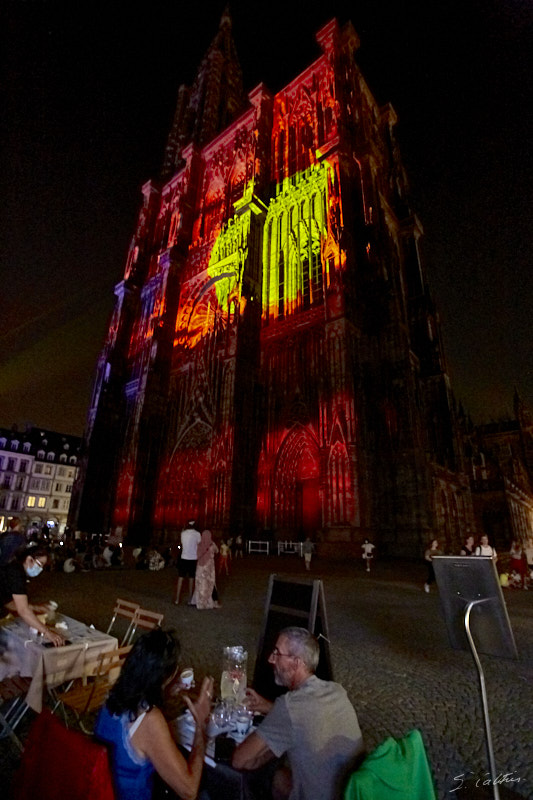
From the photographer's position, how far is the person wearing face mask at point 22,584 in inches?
136

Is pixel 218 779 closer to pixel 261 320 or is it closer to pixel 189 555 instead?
pixel 189 555

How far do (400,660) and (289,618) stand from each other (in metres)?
2.74

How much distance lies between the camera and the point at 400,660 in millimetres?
4852

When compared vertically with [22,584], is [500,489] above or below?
above

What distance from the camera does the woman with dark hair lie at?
1703 millimetres

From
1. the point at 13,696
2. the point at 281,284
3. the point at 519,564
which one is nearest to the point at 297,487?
the point at 519,564

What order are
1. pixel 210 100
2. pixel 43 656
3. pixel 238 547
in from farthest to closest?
pixel 210 100 < pixel 238 547 < pixel 43 656

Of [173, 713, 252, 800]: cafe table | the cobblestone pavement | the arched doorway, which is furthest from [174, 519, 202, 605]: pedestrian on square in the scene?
the arched doorway

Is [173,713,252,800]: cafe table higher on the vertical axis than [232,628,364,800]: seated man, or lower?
lower

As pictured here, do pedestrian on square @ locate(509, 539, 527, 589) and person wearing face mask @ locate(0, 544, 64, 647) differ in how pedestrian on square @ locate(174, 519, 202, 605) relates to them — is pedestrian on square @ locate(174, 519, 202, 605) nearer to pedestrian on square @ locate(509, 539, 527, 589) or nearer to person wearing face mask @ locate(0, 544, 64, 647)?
person wearing face mask @ locate(0, 544, 64, 647)

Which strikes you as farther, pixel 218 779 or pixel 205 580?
pixel 205 580

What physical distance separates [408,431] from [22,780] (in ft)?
59.4

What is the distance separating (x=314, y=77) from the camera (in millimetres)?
29000

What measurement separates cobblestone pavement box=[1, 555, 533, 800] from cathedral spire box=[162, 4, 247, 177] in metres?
39.8
